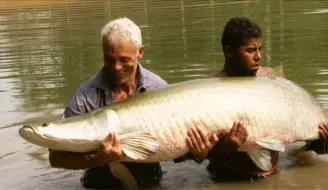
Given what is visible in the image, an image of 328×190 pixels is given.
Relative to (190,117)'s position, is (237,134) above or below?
below

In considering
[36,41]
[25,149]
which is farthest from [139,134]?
[36,41]

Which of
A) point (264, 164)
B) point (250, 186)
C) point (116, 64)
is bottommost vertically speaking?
point (250, 186)

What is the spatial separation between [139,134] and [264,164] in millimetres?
929

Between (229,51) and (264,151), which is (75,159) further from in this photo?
(229,51)

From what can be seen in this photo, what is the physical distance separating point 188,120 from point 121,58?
559 mm

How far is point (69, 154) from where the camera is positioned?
3.51 metres

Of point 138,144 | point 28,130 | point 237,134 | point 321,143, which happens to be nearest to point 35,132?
point 28,130

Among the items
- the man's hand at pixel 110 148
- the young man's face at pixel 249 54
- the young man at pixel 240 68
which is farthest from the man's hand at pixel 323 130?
the man's hand at pixel 110 148

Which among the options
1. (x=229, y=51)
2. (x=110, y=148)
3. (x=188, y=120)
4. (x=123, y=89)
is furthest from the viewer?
(x=229, y=51)

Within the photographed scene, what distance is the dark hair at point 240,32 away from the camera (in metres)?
4.19

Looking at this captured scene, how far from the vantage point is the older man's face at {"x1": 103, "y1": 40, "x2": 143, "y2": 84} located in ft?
11.8

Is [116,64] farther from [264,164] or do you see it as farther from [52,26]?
[52,26]

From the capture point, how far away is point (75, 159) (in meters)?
3.52

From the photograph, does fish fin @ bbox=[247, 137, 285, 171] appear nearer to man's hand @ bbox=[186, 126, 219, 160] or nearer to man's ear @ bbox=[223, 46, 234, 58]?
man's hand @ bbox=[186, 126, 219, 160]
